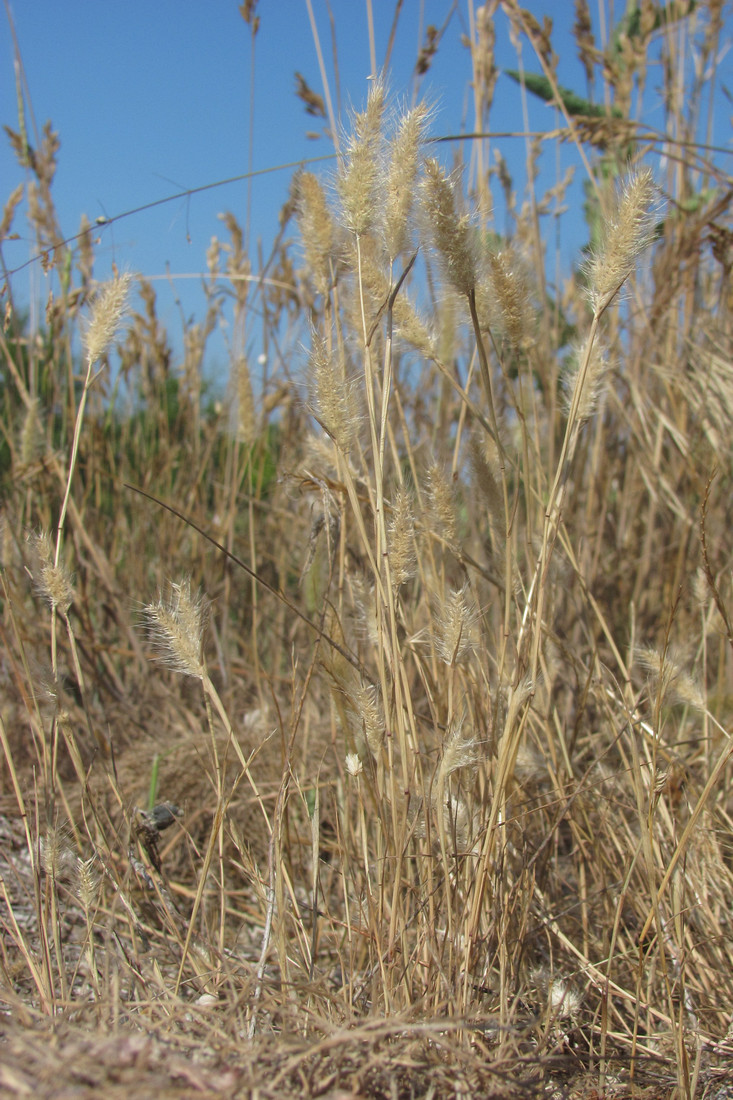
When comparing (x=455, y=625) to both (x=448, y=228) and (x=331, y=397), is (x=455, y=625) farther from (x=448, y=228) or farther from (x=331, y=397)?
(x=448, y=228)

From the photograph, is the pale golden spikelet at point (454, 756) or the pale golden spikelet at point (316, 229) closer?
the pale golden spikelet at point (454, 756)

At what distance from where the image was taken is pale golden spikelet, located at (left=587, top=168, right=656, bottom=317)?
0.70 metres

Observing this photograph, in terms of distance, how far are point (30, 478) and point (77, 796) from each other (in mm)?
635

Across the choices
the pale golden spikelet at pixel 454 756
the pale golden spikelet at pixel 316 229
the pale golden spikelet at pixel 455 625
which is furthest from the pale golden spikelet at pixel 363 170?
the pale golden spikelet at pixel 454 756

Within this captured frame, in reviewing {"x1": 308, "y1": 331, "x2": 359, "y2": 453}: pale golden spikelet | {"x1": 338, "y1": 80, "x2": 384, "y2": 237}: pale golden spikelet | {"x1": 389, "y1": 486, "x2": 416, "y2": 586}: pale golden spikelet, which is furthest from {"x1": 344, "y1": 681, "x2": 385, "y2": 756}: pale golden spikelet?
{"x1": 338, "y1": 80, "x2": 384, "y2": 237}: pale golden spikelet

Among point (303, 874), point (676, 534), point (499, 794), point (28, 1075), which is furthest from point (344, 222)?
point (676, 534)

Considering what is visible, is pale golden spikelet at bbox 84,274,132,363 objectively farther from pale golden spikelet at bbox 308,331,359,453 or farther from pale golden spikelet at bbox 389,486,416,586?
pale golden spikelet at bbox 389,486,416,586

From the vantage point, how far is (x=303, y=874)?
1188mm

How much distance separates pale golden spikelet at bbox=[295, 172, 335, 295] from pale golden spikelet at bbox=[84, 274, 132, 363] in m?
0.22

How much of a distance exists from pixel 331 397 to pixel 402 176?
22 cm

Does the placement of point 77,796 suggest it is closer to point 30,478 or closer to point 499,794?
point 30,478

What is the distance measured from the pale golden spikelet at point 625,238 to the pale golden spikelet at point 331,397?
0.24 m

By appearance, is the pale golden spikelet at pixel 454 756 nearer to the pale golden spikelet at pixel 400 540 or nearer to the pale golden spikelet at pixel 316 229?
the pale golden spikelet at pixel 400 540

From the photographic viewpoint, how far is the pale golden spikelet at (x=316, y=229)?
0.88m
